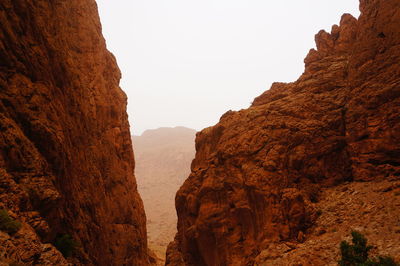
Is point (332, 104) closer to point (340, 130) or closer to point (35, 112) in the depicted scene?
point (340, 130)

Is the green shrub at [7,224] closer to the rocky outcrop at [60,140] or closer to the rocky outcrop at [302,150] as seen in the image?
the rocky outcrop at [60,140]

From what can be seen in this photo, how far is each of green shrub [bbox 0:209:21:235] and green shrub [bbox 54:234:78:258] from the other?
4.88 metres

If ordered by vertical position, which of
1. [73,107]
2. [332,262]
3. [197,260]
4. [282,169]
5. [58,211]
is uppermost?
[73,107]

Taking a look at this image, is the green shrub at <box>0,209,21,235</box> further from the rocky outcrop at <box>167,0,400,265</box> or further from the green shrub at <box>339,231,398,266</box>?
the rocky outcrop at <box>167,0,400,265</box>

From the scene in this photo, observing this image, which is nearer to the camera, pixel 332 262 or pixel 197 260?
pixel 332 262

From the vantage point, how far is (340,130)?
2022 centimetres

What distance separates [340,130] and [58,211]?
17581 mm

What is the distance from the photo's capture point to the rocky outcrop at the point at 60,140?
1377cm

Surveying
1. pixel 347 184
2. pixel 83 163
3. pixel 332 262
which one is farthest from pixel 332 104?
pixel 83 163

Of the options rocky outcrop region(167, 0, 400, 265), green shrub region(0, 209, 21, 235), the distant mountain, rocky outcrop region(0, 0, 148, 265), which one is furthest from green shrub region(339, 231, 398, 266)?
the distant mountain

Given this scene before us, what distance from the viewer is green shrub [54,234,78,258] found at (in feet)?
51.8

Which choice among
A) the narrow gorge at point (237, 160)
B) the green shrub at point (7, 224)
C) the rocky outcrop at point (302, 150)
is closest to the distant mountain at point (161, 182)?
the narrow gorge at point (237, 160)

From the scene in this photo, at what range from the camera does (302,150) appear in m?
20.2

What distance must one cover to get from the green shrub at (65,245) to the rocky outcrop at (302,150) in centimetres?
932
